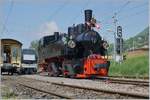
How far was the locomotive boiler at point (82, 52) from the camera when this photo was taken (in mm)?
23203

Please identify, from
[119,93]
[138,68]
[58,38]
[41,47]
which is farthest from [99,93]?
[41,47]

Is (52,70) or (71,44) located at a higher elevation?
(71,44)

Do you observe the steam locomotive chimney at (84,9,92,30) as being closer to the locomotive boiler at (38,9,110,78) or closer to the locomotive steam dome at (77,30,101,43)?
the locomotive boiler at (38,9,110,78)

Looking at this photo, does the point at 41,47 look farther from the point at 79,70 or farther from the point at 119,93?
the point at 119,93

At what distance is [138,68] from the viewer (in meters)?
31.7

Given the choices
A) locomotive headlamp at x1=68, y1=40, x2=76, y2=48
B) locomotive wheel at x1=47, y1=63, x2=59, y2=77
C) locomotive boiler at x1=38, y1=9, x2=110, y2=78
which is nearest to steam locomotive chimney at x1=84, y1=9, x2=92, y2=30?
locomotive boiler at x1=38, y1=9, x2=110, y2=78

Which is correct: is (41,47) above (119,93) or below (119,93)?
above

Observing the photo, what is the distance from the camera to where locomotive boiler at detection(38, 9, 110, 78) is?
23.2 meters

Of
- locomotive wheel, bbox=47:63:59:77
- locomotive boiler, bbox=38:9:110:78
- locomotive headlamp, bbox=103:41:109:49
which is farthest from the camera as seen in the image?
locomotive wheel, bbox=47:63:59:77

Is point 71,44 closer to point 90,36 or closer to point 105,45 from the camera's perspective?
point 90,36

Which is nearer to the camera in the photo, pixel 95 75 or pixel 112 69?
pixel 95 75

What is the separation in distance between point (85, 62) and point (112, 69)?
13.4 metres

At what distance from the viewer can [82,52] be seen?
2508 cm

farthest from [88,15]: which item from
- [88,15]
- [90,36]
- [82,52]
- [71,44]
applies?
[82,52]
